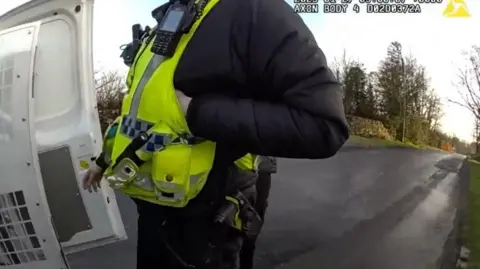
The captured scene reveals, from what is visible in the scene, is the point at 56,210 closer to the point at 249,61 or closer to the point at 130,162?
the point at 130,162

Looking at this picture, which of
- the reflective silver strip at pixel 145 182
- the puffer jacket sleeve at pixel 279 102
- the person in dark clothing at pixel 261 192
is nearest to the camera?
the puffer jacket sleeve at pixel 279 102

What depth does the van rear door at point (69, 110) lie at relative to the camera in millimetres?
1999

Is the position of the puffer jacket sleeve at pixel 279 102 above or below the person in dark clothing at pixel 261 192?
above

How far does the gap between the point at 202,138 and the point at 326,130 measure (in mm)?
211

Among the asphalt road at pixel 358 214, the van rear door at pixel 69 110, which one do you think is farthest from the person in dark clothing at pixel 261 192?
the van rear door at pixel 69 110

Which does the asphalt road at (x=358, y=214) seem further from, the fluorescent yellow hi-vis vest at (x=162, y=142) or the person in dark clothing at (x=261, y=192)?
the fluorescent yellow hi-vis vest at (x=162, y=142)

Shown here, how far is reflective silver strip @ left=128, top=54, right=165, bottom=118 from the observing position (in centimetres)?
112

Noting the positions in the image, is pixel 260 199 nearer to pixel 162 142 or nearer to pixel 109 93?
pixel 109 93

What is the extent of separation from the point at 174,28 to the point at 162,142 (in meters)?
0.19

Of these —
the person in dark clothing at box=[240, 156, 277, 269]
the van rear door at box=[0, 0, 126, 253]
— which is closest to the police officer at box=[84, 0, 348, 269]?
the van rear door at box=[0, 0, 126, 253]

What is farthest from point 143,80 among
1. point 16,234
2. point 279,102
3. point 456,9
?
point 456,9

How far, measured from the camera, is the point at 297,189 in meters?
2.89

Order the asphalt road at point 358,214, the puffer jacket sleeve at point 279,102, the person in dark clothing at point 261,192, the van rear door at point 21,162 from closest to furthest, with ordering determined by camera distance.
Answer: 1. the puffer jacket sleeve at point 279,102
2. the van rear door at point 21,162
3. the person in dark clothing at point 261,192
4. the asphalt road at point 358,214

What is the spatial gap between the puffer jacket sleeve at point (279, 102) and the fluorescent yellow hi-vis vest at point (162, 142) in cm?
5
